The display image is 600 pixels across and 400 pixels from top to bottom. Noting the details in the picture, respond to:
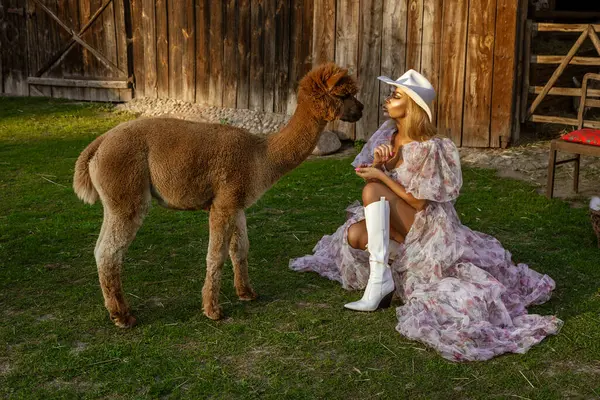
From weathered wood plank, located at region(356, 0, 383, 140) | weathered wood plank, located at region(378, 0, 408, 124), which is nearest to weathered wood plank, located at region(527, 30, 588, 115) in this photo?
weathered wood plank, located at region(378, 0, 408, 124)

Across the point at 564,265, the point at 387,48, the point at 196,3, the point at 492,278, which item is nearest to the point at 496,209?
the point at 564,265

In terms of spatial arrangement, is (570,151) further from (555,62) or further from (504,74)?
(555,62)

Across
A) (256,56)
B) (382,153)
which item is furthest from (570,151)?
(256,56)

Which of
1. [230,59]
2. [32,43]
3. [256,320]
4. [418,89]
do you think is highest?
[32,43]

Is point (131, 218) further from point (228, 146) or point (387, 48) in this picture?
point (387, 48)

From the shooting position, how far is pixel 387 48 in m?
9.86

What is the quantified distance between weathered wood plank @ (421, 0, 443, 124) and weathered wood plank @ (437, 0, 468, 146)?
0.22 feet

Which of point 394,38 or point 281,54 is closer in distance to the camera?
point 394,38

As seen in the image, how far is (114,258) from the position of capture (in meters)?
4.51

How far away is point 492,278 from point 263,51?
723cm

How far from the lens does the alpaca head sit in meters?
4.43

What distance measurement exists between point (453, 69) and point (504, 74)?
66 centimetres

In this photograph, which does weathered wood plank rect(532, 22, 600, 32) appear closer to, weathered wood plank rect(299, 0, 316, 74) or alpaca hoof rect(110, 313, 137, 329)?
weathered wood plank rect(299, 0, 316, 74)

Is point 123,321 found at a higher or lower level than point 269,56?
lower
